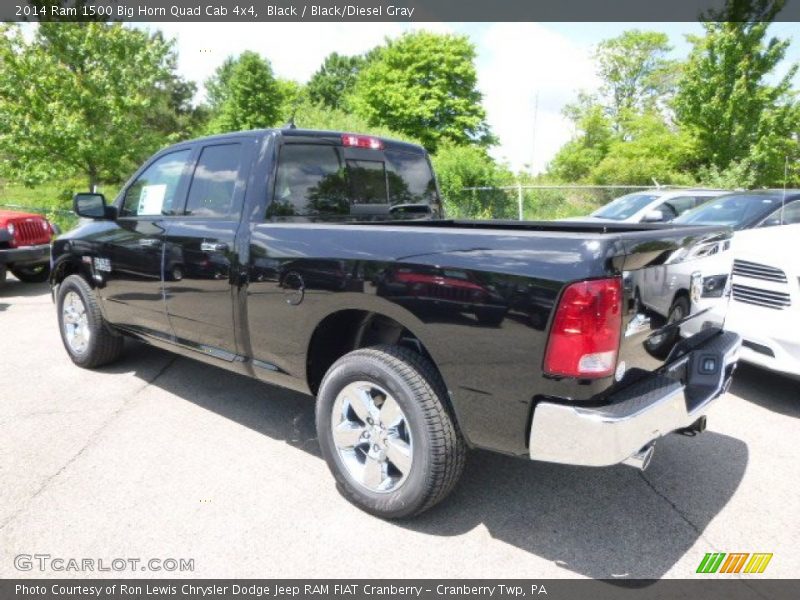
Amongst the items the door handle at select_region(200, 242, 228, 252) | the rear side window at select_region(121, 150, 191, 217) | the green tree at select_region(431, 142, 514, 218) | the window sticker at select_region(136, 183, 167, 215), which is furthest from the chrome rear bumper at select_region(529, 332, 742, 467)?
the green tree at select_region(431, 142, 514, 218)

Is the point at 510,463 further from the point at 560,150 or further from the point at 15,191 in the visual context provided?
the point at 560,150

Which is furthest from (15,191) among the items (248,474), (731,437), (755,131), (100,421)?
(755,131)

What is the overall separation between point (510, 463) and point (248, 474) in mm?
1551

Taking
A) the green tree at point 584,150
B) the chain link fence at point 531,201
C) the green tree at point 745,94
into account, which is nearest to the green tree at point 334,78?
the green tree at point 584,150

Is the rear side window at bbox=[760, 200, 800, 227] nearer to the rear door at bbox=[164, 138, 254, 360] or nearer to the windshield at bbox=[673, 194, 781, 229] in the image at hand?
the windshield at bbox=[673, 194, 781, 229]

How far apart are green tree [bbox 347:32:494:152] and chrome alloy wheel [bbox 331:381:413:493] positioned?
33.3m

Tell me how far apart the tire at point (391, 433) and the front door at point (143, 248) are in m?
1.74

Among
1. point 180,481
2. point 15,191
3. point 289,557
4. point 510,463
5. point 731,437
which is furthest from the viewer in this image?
point 15,191

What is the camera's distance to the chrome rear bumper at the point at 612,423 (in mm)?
2002

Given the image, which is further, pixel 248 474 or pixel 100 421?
pixel 100 421

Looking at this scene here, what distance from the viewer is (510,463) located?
330 centimetres

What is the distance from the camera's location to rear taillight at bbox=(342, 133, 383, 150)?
11.6 ft

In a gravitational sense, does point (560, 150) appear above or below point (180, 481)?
above

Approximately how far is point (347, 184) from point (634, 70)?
49884 millimetres
